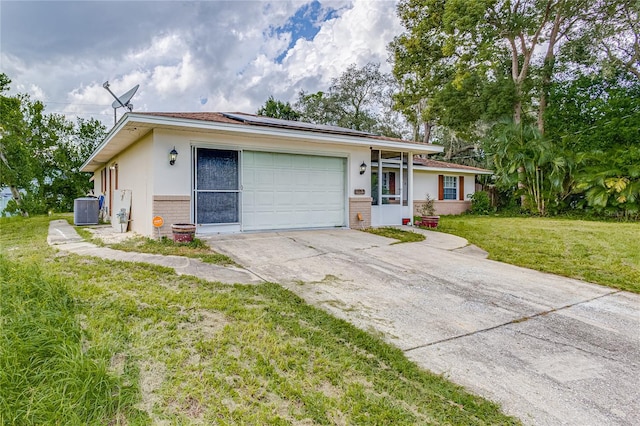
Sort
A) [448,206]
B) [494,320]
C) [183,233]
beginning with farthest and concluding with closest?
[448,206] → [183,233] → [494,320]

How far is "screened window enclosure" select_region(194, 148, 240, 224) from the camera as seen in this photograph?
300 inches

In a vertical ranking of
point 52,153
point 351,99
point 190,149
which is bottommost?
point 190,149

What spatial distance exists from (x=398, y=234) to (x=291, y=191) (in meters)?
2.96

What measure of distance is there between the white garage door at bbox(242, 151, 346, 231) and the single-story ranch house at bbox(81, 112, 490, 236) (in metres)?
0.03

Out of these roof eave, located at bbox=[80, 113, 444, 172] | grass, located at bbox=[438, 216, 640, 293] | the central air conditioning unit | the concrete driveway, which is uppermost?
roof eave, located at bbox=[80, 113, 444, 172]

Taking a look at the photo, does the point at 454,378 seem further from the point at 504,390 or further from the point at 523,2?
the point at 523,2

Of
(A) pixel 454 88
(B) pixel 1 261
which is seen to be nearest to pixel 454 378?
(B) pixel 1 261

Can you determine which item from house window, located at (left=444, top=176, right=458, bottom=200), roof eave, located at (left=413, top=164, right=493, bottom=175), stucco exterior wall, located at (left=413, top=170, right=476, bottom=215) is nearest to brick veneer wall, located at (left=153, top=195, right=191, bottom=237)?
roof eave, located at (left=413, top=164, right=493, bottom=175)

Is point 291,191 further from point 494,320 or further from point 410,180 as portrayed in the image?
point 494,320

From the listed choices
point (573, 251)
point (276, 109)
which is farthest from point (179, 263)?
point (276, 109)

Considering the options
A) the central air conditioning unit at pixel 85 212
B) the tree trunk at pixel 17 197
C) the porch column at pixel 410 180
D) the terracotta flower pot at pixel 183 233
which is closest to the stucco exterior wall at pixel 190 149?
the terracotta flower pot at pixel 183 233

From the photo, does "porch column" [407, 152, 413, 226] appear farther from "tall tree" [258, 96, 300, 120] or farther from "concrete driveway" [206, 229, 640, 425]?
"tall tree" [258, 96, 300, 120]

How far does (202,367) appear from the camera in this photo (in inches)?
87.5

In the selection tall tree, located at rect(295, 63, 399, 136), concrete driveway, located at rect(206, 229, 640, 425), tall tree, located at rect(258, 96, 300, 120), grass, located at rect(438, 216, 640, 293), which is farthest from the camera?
tall tree, located at rect(295, 63, 399, 136)
